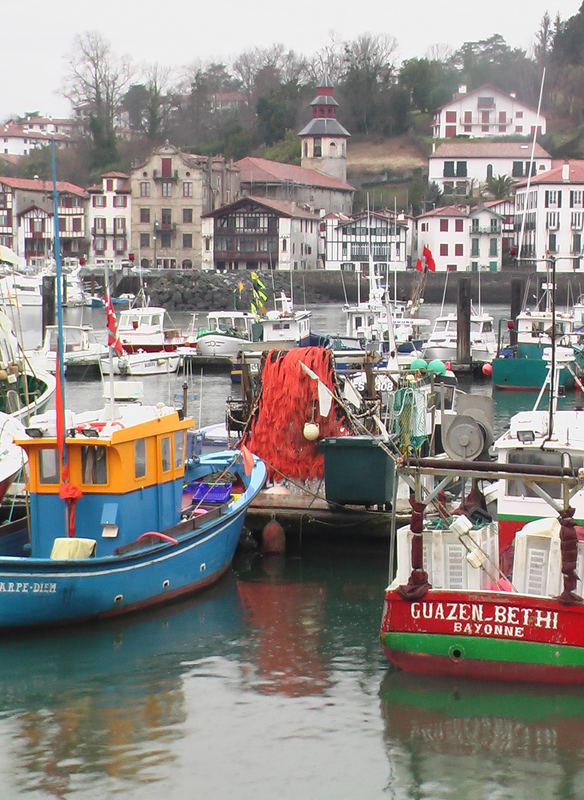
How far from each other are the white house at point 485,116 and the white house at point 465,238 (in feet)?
103

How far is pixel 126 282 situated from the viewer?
9856 cm

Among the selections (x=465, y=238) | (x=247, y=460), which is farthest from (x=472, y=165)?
(x=247, y=460)

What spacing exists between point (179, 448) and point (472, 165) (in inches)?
4247

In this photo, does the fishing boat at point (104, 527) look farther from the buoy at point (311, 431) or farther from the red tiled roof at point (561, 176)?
the red tiled roof at point (561, 176)

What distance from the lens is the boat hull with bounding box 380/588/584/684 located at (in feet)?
44.3

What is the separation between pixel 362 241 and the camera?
10738 centimetres

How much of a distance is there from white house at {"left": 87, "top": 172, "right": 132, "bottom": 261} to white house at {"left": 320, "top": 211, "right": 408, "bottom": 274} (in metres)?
18.0

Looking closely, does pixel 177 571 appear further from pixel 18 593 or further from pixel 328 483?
pixel 328 483

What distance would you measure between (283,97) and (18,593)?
132 metres

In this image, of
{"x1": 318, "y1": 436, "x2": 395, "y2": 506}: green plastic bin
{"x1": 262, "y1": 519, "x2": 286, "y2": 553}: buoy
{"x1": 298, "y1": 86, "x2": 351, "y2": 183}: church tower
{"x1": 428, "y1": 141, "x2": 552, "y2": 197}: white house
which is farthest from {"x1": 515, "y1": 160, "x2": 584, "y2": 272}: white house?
{"x1": 262, "y1": 519, "x2": 286, "y2": 553}: buoy

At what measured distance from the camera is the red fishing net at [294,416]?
828 inches

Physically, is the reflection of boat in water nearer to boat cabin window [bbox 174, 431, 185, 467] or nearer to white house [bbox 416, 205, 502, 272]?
boat cabin window [bbox 174, 431, 185, 467]

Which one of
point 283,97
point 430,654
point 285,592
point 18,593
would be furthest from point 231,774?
point 283,97

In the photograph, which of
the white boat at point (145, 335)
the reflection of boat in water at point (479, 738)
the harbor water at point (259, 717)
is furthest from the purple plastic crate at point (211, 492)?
the white boat at point (145, 335)
